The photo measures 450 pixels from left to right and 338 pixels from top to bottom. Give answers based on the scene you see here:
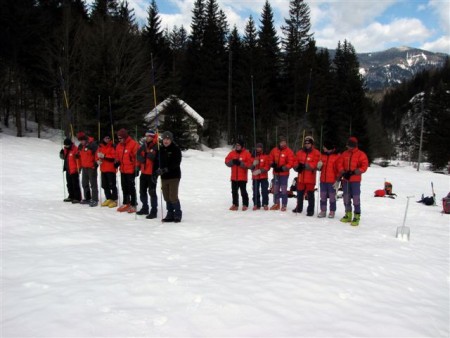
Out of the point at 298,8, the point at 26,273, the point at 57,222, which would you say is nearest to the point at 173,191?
→ the point at 57,222

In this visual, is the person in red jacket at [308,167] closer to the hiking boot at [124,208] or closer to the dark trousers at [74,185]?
the hiking boot at [124,208]

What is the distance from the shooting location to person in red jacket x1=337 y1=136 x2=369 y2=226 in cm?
861

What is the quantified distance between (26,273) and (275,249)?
3.97 m

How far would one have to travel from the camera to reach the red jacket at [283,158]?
9.88 m

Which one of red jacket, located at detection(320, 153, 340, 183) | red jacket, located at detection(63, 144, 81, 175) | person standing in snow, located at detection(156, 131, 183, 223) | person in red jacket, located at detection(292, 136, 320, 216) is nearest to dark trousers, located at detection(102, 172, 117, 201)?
red jacket, located at detection(63, 144, 81, 175)

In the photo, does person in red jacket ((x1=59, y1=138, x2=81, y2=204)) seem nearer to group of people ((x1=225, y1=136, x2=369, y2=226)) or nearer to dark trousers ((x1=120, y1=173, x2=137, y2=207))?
dark trousers ((x1=120, y1=173, x2=137, y2=207))

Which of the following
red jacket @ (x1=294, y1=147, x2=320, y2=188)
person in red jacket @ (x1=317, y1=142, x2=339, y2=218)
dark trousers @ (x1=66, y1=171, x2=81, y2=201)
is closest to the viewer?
person in red jacket @ (x1=317, y1=142, x2=339, y2=218)

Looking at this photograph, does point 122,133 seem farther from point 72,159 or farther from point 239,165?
point 239,165

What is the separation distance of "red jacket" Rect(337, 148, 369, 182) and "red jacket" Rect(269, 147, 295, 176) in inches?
56.6

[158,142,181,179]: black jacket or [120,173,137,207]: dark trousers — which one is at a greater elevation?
[158,142,181,179]: black jacket

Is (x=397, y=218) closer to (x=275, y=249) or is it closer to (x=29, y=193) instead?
(x=275, y=249)

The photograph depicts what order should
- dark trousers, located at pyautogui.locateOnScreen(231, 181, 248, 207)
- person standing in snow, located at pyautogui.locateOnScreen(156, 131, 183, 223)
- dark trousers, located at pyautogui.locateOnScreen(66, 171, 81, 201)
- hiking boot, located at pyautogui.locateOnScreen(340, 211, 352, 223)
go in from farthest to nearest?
dark trousers, located at pyautogui.locateOnScreen(231, 181, 248, 207) < dark trousers, located at pyautogui.locateOnScreen(66, 171, 81, 201) < hiking boot, located at pyautogui.locateOnScreen(340, 211, 352, 223) < person standing in snow, located at pyautogui.locateOnScreen(156, 131, 183, 223)

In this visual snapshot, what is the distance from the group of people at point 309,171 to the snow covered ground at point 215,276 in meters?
0.67

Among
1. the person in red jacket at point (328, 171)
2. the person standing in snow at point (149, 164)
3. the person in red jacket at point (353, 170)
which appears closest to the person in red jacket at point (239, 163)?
the person in red jacket at point (328, 171)
